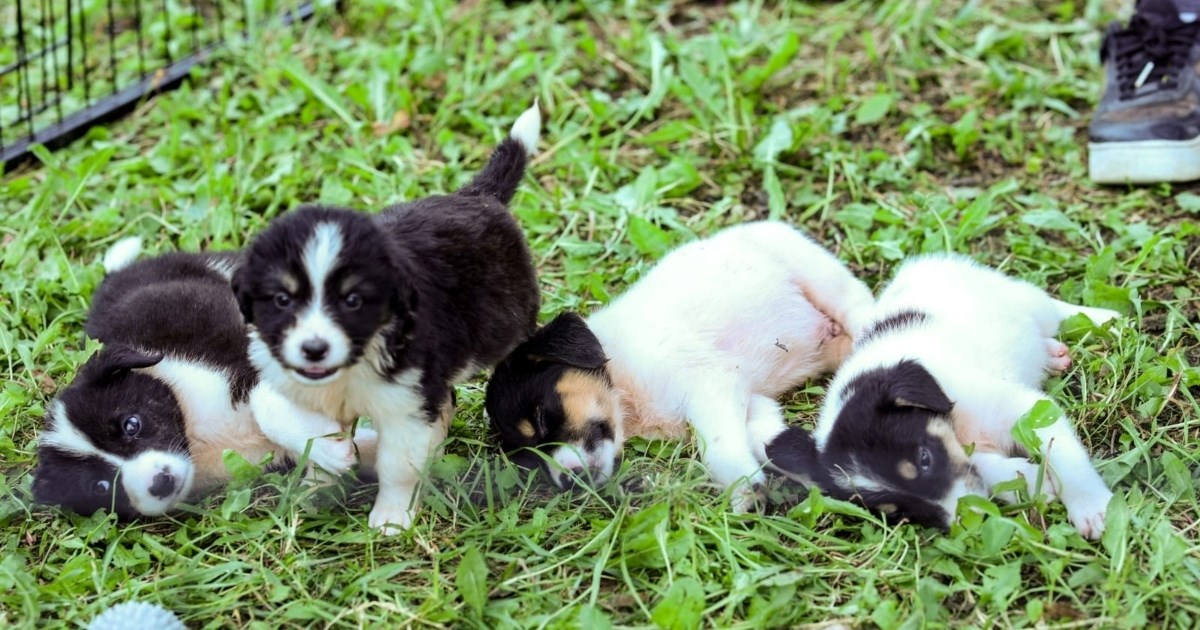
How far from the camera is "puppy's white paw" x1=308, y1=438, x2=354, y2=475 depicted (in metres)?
4.11

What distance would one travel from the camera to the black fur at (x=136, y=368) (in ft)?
13.5

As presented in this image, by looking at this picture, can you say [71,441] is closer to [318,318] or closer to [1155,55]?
[318,318]

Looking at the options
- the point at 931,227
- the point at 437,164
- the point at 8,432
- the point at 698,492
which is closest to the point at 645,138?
the point at 437,164

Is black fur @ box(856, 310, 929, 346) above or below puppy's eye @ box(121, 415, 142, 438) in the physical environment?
above

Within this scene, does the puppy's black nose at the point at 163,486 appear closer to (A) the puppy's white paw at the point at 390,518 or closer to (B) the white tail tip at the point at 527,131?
(A) the puppy's white paw at the point at 390,518

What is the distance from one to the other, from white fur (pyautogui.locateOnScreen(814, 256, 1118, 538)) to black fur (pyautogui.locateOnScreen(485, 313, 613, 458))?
2.66ft

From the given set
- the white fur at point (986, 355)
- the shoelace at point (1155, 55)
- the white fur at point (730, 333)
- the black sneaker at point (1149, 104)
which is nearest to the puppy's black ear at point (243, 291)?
the white fur at point (730, 333)

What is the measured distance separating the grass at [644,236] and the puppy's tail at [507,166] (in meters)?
0.78

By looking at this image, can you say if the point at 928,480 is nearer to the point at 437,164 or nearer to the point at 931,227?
the point at 931,227

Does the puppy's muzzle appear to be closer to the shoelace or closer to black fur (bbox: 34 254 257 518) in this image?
black fur (bbox: 34 254 257 518)

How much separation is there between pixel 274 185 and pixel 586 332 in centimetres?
254

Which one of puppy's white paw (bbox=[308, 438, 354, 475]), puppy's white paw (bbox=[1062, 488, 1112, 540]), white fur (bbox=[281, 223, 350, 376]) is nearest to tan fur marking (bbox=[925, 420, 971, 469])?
puppy's white paw (bbox=[1062, 488, 1112, 540])

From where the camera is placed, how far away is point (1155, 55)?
595 centimetres

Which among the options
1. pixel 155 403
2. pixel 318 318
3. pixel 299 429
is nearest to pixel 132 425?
pixel 155 403
